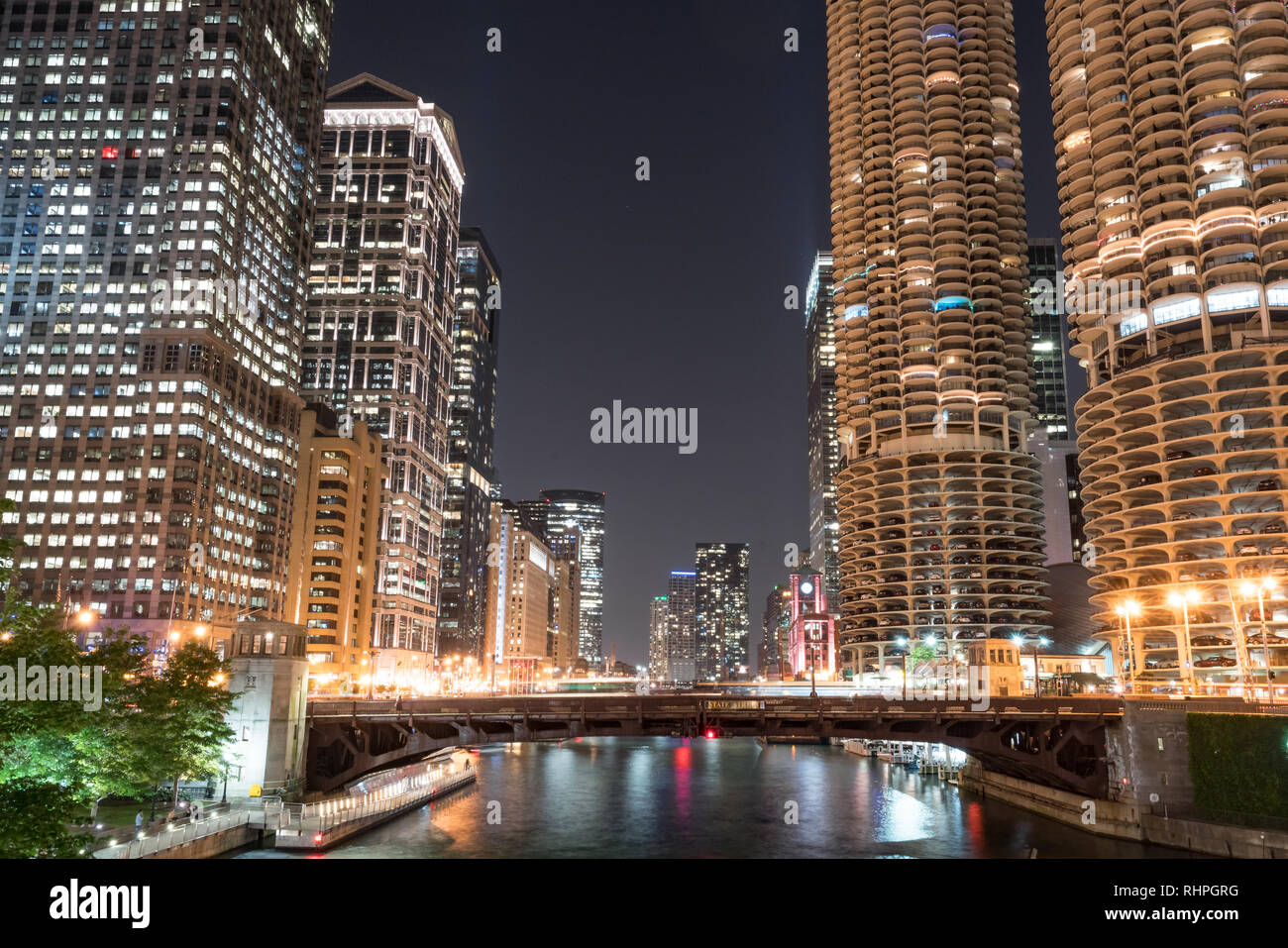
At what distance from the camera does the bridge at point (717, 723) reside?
71188 millimetres

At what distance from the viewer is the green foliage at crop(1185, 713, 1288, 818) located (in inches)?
2386

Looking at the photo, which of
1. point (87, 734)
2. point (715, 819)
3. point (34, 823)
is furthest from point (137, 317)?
point (34, 823)

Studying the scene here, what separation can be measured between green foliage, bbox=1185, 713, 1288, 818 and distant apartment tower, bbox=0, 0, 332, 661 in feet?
448

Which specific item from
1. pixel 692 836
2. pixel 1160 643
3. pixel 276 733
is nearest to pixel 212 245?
pixel 276 733

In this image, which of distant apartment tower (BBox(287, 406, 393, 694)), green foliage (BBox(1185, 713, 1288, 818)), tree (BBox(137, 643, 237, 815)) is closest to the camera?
tree (BBox(137, 643, 237, 815))

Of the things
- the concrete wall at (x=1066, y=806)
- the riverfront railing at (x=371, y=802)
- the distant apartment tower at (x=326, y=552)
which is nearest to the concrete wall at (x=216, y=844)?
the riverfront railing at (x=371, y=802)

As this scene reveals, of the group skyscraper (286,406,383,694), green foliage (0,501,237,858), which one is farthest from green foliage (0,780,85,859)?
skyscraper (286,406,383,694)

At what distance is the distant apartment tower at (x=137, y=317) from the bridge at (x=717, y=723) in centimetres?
8657

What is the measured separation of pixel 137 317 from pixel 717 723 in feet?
450

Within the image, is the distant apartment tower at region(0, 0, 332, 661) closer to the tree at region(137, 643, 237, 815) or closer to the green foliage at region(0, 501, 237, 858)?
the tree at region(137, 643, 237, 815)

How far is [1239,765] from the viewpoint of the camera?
62.2 metres
